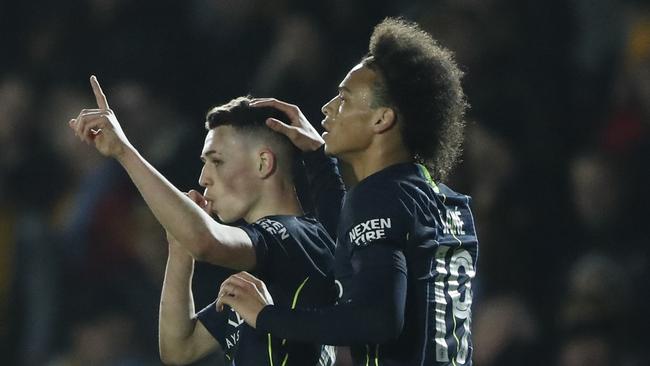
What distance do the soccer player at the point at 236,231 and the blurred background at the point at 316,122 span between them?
168cm

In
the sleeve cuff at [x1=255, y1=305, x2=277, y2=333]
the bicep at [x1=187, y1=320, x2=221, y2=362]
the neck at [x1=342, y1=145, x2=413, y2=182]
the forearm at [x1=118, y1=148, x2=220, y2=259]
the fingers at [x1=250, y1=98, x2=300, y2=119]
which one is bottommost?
the bicep at [x1=187, y1=320, x2=221, y2=362]

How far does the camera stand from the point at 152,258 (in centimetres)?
623

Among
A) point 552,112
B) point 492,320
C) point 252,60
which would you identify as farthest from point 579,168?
point 252,60

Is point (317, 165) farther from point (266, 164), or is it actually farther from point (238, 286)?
point (238, 286)

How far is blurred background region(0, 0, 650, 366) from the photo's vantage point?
18.5 feet

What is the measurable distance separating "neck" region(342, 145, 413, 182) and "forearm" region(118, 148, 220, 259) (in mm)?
456

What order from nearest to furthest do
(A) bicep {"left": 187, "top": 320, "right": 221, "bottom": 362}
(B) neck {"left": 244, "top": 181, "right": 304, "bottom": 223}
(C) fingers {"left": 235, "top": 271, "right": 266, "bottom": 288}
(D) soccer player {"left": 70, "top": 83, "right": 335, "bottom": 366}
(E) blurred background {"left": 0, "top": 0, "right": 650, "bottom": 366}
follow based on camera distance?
(D) soccer player {"left": 70, "top": 83, "right": 335, "bottom": 366} → (C) fingers {"left": 235, "top": 271, "right": 266, "bottom": 288} → (B) neck {"left": 244, "top": 181, "right": 304, "bottom": 223} → (A) bicep {"left": 187, "top": 320, "right": 221, "bottom": 362} → (E) blurred background {"left": 0, "top": 0, "right": 650, "bottom": 366}

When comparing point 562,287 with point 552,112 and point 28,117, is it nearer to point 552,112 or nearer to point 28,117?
point 552,112

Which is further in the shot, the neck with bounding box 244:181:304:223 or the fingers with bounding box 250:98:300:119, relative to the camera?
the fingers with bounding box 250:98:300:119

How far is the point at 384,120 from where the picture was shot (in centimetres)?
319

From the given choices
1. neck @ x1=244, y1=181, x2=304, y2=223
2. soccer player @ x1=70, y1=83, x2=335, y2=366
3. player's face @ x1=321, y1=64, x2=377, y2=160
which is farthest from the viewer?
neck @ x1=244, y1=181, x2=304, y2=223

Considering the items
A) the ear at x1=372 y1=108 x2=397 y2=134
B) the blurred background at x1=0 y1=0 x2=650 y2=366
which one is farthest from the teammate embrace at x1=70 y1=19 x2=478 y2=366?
the blurred background at x1=0 y1=0 x2=650 y2=366

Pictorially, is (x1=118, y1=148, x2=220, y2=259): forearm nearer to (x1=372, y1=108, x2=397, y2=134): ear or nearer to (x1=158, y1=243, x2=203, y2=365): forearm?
(x1=372, y1=108, x2=397, y2=134): ear

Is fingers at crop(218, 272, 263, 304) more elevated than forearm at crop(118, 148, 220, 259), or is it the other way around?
forearm at crop(118, 148, 220, 259)
